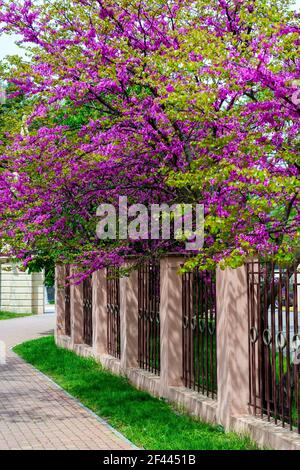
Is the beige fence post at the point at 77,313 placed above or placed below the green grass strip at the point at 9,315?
above

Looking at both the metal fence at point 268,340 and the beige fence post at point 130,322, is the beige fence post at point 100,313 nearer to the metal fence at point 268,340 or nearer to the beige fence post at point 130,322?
the beige fence post at point 130,322

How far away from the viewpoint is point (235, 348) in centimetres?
1005

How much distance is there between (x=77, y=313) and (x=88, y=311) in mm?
1080

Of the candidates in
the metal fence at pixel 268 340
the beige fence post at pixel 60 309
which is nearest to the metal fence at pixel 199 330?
the metal fence at pixel 268 340

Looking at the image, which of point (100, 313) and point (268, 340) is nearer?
point (268, 340)

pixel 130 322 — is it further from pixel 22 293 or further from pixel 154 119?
pixel 22 293

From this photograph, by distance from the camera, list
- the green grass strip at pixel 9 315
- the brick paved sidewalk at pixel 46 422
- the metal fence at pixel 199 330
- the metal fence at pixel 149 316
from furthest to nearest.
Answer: the green grass strip at pixel 9 315 → the metal fence at pixel 149 316 → the metal fence at pixel 199 330 → the brick paved sidewalk at pixel 46 422

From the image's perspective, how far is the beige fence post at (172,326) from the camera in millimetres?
12602

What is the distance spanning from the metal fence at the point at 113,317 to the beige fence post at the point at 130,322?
0.97 m

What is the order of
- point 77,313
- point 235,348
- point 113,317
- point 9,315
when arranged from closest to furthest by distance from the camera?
point 235,348 < point 113,317 < point 77,313 < point 9,315

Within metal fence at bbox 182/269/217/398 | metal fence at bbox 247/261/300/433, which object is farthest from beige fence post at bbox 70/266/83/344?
metal fence at bbox 247/261/300/433

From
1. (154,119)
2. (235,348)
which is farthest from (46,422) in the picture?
(154,119)
